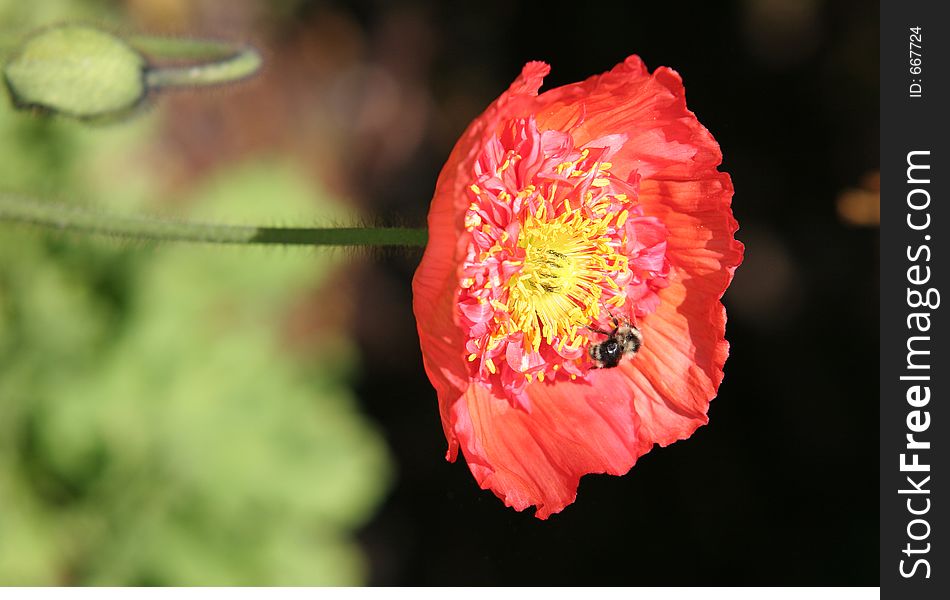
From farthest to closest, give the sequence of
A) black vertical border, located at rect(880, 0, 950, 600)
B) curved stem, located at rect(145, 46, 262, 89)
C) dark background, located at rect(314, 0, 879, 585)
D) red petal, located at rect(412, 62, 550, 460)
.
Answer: dark background, located at rect(314, 0, 879, 585), black vertical border, located at rect(880, 0, 950, 600), curved stem, located at rect(145, 46, 262, 89), red petal, located at rect(412, 62, 550, 460)

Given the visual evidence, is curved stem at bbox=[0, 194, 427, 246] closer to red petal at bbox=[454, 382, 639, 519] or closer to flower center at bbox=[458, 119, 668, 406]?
flower center at bbox=[458, 119, 668, 406]

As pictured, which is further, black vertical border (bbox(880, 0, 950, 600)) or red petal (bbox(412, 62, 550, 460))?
black vertical border (bbox(880, 0, 950, 600))

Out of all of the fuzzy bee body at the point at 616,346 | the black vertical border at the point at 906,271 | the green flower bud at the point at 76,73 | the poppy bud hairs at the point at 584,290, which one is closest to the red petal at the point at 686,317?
the poppy bud hairs at the point at 584,290

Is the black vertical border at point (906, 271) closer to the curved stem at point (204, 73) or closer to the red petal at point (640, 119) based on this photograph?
A: the red petal at point (640, 119)

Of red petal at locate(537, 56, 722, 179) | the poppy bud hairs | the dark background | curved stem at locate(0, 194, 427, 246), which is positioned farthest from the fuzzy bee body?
the dark background

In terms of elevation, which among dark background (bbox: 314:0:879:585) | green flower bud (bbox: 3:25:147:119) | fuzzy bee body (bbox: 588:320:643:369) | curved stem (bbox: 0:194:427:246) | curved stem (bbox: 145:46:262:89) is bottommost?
dark background (bbox: 314:0:879:585)

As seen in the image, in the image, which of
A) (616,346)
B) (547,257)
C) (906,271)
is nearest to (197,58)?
(547,257)
